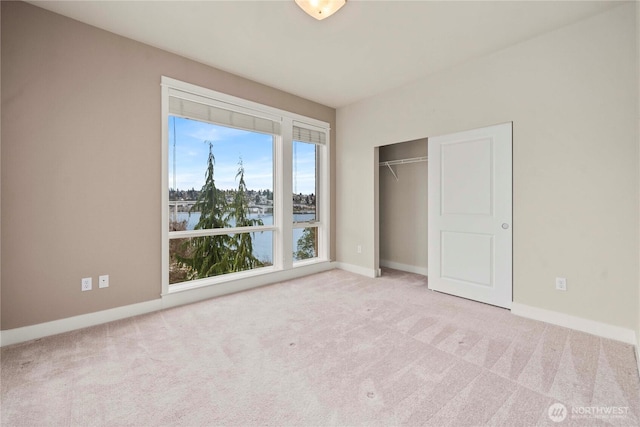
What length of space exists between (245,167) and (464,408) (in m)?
3.45

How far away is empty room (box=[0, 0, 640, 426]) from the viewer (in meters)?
1.73

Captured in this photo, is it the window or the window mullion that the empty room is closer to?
the window mullion

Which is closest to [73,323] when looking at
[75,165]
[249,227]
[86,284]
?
[86,284]

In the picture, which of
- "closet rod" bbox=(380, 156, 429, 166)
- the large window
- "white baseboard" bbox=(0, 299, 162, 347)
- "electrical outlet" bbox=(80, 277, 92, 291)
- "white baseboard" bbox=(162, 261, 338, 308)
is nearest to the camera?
"white baseboard" bbox=(0, 299, 162, 347)

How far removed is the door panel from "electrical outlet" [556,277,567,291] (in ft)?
1.27

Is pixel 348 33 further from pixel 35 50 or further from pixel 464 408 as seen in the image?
pixel 464 408

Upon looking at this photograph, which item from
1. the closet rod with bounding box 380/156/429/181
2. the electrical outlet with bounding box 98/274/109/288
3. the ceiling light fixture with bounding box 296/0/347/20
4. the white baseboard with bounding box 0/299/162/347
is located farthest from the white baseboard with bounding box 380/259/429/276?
the electrical outlet with bounding box 98/274/109/288

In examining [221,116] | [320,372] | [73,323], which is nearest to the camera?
[320,372]

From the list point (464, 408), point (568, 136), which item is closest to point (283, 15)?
point (568, 136)

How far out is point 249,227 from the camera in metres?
3.87

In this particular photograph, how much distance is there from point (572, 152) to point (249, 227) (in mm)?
3638

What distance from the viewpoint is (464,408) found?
61.6 inches

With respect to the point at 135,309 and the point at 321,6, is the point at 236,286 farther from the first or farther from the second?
the point at 321,6

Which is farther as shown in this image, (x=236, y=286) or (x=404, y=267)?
(x=404, y=267)
